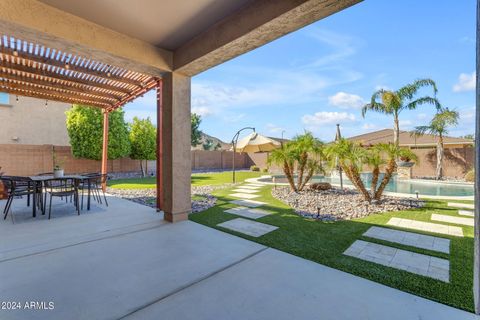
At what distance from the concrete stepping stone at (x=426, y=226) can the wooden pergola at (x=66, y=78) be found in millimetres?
5138

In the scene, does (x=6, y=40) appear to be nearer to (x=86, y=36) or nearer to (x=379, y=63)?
(x=86, y=36)

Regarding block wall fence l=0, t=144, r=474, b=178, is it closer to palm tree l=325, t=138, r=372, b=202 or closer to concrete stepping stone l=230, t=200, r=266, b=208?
concrete stepping stone l=230, t=200, r=266, b=208

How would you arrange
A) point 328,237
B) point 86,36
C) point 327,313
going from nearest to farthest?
1. point 327,313
2. point 86,36
3. point 328,237

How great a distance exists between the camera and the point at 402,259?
2.94 metres

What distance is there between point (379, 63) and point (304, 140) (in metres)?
7.98

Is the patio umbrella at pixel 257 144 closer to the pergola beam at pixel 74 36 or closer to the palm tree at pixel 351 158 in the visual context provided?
the palm tree at pixel 351 158

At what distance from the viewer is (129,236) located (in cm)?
385

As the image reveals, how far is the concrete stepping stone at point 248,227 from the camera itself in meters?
4.00

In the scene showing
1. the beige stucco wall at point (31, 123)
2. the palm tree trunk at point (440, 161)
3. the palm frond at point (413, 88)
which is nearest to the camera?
the palm frond at point (413, 88)

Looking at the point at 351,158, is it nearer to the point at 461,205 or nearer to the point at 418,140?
the point at 461,205

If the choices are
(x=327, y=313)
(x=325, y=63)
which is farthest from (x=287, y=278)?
(x=325, y=63)

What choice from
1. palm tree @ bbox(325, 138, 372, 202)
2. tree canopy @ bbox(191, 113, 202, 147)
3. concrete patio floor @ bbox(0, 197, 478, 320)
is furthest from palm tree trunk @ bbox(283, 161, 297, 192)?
tree canopy @ bbox(191, 113, 202, 147)

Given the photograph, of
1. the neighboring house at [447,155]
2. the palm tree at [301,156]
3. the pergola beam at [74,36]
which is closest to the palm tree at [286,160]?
the palm tree at [301,156]

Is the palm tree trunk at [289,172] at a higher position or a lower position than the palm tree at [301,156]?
lower
